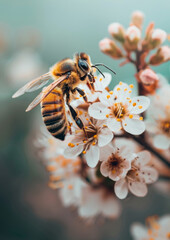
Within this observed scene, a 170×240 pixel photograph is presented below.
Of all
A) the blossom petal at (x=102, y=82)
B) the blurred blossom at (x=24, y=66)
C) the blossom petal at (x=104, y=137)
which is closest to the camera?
the blossom petal at (x=104, y=137)

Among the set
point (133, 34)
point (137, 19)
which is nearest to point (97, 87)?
point (133, 34)

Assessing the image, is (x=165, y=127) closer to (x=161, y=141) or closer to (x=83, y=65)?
(x=161, y=141)

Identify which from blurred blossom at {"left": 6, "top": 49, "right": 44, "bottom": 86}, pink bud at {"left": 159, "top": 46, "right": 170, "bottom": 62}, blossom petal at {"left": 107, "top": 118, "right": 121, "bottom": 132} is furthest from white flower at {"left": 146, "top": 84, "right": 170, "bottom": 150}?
blurred blossom at {"left": 6, "top": 49, "right": 44, "bottom": 86}

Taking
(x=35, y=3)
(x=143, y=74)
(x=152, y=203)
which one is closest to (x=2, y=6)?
(x=35, y=3)

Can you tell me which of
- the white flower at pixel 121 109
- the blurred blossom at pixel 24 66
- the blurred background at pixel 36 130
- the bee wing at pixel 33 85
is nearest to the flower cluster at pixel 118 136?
the white flower at pixel 121 109

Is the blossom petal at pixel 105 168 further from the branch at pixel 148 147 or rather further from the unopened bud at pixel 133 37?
the unopened bud at pixel 133 37
